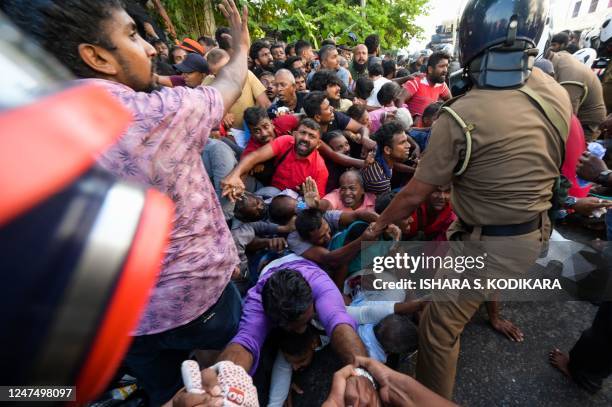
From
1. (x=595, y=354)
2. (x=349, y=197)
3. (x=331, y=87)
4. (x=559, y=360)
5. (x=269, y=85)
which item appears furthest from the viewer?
(x=269, y=85)

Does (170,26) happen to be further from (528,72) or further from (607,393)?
(607,393)

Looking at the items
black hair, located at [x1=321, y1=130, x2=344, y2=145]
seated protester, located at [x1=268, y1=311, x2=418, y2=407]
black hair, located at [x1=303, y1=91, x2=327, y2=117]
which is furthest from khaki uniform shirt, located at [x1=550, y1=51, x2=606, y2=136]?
seated protester, located at [x1=268, y1=311, x2=418, y2=407]

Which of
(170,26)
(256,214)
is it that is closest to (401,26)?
(170,26)

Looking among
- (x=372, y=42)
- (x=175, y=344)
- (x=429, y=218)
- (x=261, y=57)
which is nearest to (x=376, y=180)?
(x=429, y=218)

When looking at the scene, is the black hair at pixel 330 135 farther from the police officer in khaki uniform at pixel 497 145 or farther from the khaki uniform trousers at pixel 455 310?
the khaki uniform trousers at pixel 455 310

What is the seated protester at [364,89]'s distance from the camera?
16.7 ft

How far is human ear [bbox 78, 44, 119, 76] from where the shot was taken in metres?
0.98

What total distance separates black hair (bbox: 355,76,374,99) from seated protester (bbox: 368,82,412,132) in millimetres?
481

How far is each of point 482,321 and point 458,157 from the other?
1646 millimetres

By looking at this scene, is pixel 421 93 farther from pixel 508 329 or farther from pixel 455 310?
pixel 455 310

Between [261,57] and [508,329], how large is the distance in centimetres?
558

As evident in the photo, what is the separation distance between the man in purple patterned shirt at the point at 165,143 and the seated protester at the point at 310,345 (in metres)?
0.60

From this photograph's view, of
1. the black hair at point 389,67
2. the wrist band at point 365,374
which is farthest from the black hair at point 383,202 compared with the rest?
the black hair at point 389,67

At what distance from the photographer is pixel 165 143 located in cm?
104
